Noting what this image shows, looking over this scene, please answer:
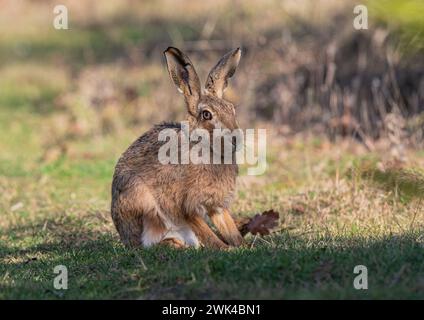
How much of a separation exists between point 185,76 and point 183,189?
3.34ft

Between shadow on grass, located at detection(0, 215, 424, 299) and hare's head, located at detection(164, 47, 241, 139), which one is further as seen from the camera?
hare's head, located at detection(164, 47, 241, 139)

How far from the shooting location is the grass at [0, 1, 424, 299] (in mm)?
5836

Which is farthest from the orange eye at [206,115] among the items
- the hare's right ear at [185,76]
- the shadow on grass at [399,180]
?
the shadow on grass at [399,180]

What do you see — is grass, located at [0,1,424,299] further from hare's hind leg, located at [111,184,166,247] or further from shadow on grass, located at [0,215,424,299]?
hare's hind leg, located at [111,184,166,247]

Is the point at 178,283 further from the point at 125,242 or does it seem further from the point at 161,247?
the point at 125,242

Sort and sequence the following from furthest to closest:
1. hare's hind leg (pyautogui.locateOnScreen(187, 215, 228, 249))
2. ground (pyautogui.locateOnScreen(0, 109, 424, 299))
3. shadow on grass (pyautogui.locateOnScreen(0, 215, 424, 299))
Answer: hare's hind leg (pyautogui.locateOnScreen(187, 215, 228, 249)), ground (pyautogui.locateOnScreen(0, 109, 424, 299)), shadow on grass (pyautogui.locateOnScreen(0, 215, 424, 299))

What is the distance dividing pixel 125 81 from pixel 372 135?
6256 mm

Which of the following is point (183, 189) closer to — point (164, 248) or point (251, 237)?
Result: point (164, 248)

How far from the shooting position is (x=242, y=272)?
5910 mm

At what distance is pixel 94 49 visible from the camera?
19719mm

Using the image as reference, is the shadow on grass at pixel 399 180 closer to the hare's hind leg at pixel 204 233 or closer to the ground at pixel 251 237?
the ground at pixel 251 237

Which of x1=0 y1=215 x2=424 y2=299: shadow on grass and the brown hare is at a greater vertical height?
the brown hare

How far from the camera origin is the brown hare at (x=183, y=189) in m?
7.08

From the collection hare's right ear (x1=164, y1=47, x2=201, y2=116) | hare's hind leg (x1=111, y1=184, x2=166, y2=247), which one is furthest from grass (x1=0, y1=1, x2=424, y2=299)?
hare's right ear (x1=164, y1=47, x2=201, y2=116)
